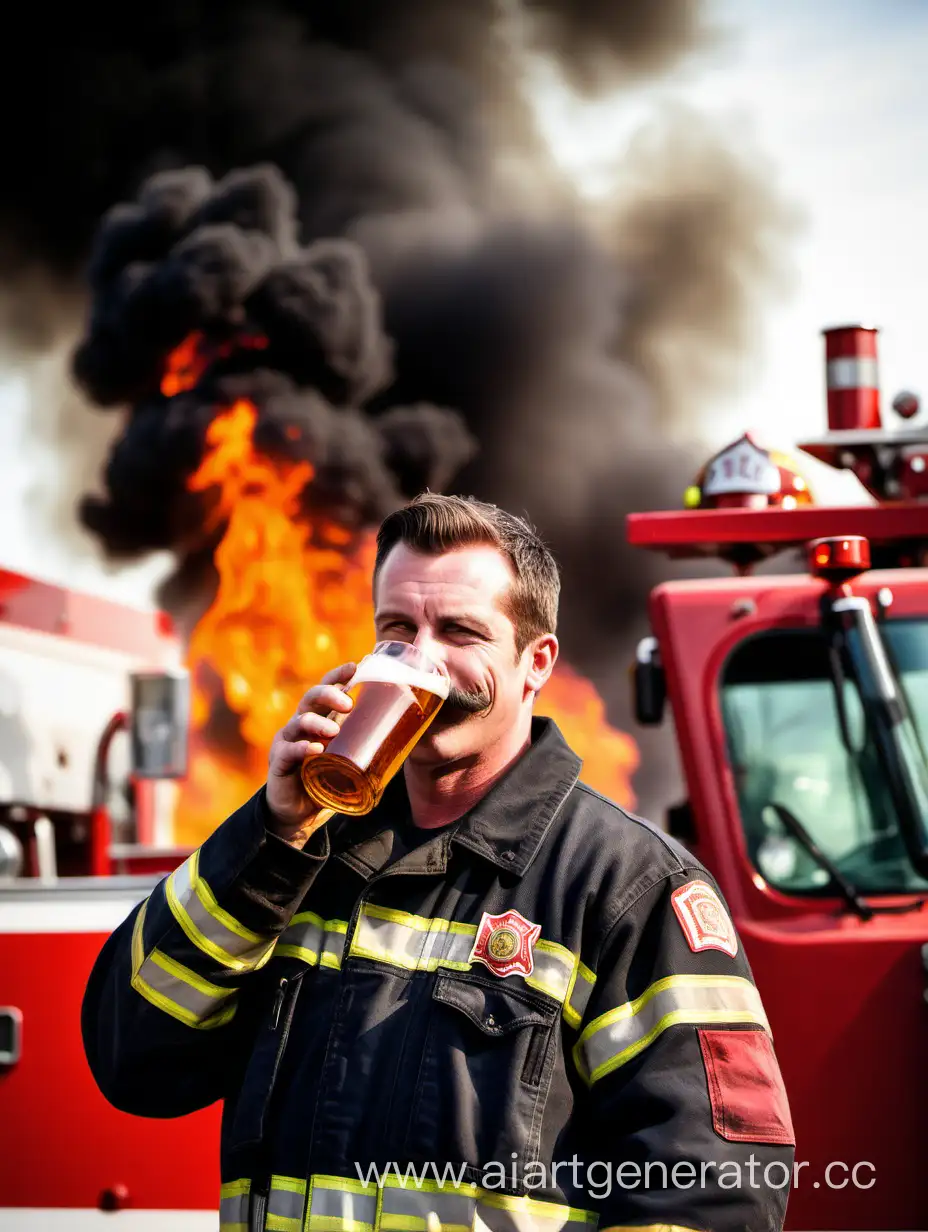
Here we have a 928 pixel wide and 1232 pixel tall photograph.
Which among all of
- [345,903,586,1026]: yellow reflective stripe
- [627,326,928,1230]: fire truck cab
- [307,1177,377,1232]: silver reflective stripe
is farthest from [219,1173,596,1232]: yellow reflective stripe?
[627,326,928,1230]: fire truck cab

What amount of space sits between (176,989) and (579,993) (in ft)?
1.68

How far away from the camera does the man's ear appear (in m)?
2.09

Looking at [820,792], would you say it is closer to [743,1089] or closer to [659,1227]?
[743,1089]

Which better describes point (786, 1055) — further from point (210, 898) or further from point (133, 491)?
point (133, 491)

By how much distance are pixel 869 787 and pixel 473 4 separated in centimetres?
2112

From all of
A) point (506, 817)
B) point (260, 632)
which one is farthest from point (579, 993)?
point (260, 632)

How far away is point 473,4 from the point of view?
22.6 meters

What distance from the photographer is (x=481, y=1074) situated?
5.92 feet

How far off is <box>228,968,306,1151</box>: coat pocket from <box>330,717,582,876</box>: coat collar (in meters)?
0.18

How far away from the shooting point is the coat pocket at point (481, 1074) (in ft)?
5.78

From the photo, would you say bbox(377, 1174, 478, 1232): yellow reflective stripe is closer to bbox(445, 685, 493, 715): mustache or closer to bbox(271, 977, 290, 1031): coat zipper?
bbox(271, 977, 290, 1031): coat zipper

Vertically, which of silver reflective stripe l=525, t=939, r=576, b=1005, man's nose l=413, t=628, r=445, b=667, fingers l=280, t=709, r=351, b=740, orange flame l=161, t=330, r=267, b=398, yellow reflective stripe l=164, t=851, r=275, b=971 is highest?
orange flame l=161, t=330, r=267, b=398

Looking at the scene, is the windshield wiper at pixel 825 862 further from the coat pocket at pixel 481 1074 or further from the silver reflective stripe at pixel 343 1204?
the silver reflective stripe at pixel 343 1204

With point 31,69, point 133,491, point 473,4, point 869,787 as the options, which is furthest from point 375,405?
point 869,787
